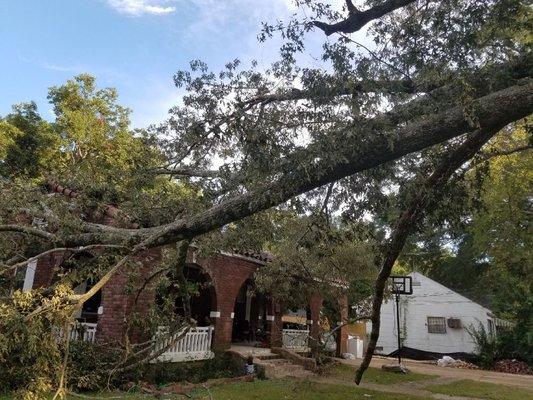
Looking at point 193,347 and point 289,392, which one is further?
point 193,347

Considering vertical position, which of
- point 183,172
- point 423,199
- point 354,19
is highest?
point 354,19

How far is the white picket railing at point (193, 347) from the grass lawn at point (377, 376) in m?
4.44

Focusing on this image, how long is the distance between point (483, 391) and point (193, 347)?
27.7 feet

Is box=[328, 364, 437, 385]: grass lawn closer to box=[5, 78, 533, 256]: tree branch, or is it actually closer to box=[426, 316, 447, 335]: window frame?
box=[426, 316, 447, 335]: window frame

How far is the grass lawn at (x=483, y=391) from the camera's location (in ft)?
42.7

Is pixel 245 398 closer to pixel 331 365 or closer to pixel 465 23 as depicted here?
pixel 331 365

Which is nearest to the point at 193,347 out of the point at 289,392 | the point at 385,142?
the point at 289,392

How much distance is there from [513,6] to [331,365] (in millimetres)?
14171

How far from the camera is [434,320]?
2830 centimetres

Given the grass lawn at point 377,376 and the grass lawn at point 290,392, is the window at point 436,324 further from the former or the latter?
the grass lawn at point 290,392

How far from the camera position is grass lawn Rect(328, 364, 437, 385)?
15627mm

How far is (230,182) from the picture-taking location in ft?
25.2

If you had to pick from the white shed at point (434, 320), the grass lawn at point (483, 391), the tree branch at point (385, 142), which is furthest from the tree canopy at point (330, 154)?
the white shed at point (434, 320)

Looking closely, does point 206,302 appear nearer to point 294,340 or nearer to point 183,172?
point 294,340
